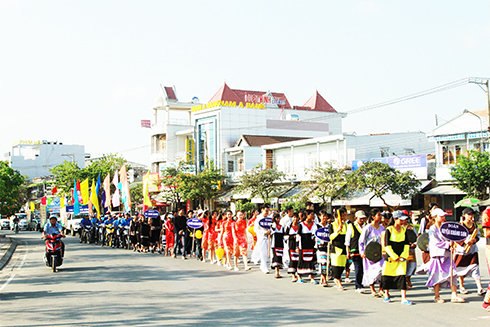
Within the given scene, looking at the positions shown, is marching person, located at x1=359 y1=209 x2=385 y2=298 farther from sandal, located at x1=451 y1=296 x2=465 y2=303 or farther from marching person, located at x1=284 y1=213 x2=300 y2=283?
marching person, located at x1=284 y1=213 x2=300 y2=283

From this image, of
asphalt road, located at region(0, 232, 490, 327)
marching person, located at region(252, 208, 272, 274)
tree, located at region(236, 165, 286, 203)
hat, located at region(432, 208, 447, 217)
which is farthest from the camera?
tree, located at region(236, 165, 286, 203)

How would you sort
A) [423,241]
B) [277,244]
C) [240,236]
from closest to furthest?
[423,241] → [277,244] → [240,236]

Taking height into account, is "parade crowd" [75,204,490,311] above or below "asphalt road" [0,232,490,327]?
above

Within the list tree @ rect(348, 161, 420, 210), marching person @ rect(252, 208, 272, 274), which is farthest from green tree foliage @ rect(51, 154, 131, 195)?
marching person @ rect(252, 208, 272, 274)

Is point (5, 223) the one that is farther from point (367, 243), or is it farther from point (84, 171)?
point (367, 243)

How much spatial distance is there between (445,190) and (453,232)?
2514cm

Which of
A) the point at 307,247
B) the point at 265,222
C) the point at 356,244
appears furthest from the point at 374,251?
the point at 265,222

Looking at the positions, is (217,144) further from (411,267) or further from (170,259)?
(411,267)

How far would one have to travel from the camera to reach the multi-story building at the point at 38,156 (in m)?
Answer: 92.5

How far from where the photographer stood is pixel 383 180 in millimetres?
32250

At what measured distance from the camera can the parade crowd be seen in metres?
9.60

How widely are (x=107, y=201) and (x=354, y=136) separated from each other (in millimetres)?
18582

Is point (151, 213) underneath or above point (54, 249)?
above

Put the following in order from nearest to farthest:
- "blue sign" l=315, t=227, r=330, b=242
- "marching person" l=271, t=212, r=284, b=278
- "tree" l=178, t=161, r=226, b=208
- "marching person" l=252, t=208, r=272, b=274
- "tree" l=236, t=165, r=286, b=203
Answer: "blue sign" l=315, t=227, r=330, b=242 → "marching person" l=271, t=212, r=284, b=278 → "marching person" l=252, t=208, r=272, b=274 → "tree" l=236, t=165, r=286, b=203 → "tree" l=178, t=161, r=226, b=208
